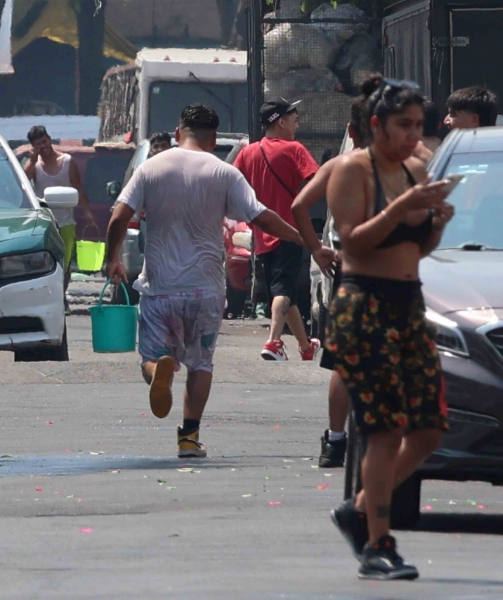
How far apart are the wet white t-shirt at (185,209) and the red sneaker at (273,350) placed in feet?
12.0

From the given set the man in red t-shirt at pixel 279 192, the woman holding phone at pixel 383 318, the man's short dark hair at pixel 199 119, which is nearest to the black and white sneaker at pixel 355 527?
the woman holding phone at pixel 383 318

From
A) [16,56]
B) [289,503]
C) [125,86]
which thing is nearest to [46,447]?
[289,503]

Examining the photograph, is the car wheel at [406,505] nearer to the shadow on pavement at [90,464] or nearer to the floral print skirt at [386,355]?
the floral print skirt at [386,355]

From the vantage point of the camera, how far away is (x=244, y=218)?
872 cm

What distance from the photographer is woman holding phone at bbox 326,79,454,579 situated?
5602 millimetres

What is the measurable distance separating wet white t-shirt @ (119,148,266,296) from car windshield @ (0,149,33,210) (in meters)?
3.16

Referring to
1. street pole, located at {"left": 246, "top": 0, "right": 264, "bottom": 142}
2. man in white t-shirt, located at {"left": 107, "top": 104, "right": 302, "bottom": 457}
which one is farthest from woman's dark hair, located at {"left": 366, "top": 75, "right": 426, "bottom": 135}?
street pole, located at {"left": 246, "top": 0, "right": 264, "bottom": 142}

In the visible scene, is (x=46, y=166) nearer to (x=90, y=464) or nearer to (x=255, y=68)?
(x=255, y=68)

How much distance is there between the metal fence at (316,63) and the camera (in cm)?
1652

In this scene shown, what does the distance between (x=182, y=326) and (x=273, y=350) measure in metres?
3.70

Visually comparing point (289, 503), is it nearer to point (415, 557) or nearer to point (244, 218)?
point (415, 557)

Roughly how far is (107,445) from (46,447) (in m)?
0.31

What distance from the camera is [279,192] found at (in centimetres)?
1254

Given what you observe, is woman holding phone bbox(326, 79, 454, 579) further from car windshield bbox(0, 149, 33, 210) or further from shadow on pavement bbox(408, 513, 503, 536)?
car windshield bbox(0, 149, 33, 210)
